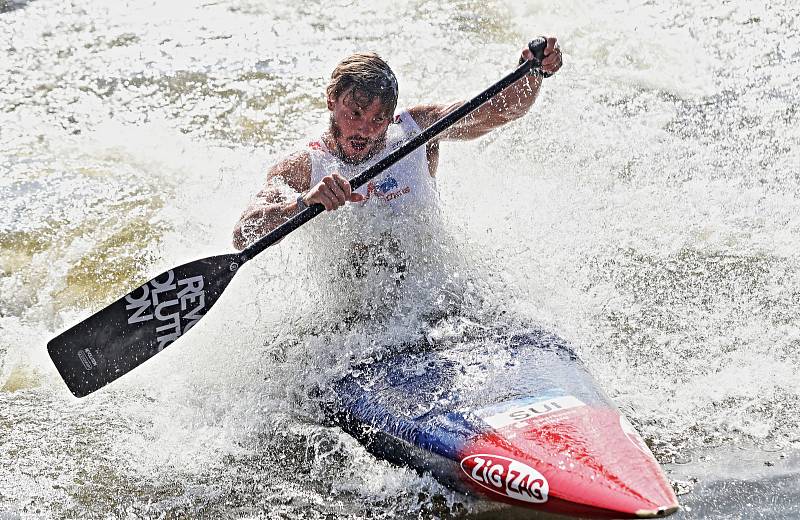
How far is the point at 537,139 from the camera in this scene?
258 inches

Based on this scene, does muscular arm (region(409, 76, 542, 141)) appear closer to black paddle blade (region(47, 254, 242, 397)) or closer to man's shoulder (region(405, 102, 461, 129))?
man's shoulder (region(405, 102, 461, 129))

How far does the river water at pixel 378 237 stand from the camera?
3.75m

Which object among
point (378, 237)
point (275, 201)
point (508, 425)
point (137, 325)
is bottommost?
point (508, 425)

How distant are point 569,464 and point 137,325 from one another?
2.11 meters

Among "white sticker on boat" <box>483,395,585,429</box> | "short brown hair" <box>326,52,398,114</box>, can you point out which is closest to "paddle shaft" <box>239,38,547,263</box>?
"short brown hair" <box>326,52,398,114</box>

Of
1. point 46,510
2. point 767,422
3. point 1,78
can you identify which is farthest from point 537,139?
point 1,78

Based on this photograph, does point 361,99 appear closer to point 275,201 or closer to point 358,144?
point 358,144

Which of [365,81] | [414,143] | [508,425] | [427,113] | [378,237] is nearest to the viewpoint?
[508,425]

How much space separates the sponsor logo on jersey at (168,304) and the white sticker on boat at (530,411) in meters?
1.57

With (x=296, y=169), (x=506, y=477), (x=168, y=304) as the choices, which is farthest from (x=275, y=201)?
(x=506, y=477)

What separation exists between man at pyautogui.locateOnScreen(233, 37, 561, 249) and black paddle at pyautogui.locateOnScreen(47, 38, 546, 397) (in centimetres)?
20

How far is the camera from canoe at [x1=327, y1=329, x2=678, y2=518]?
3004 mm

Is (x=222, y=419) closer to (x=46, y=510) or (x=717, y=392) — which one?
(x=46, y=510)

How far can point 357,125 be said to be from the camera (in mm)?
4219
